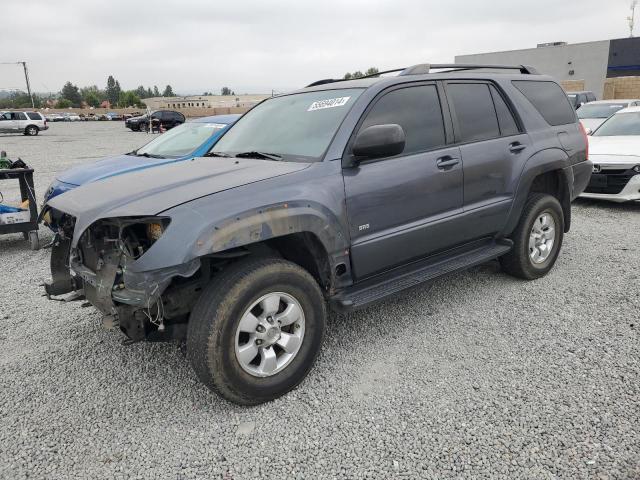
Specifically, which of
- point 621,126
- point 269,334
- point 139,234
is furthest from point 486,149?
point 621,126

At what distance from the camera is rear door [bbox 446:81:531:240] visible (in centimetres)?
400

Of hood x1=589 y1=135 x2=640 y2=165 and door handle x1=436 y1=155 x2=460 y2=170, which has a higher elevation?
door handle x1=436 y1=155 x2=460 y2=170

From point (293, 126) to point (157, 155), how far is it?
363cm

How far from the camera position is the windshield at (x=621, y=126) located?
8.67 m

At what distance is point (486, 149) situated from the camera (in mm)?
4117

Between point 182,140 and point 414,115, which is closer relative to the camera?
point 414,115

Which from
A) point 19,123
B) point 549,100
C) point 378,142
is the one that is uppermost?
point 19,123

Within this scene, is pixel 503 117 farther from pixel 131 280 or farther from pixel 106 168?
pixel 106 168

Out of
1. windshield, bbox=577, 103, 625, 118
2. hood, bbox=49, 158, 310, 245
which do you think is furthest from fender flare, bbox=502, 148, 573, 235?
windshield, bbox=577, 103, 625, 118

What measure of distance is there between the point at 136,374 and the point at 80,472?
91cm

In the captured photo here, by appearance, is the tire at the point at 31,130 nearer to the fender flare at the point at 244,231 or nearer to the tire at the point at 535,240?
the tire at the point at 535,240

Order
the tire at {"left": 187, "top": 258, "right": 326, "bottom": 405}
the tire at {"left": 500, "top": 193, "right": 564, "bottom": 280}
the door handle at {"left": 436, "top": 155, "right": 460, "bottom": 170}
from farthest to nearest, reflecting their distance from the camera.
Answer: the tire at {"left": 500, "top": 193, "right": 564, "bottom": 280}
the door handle at {"left": 436, "top": 155, "right": 460, "bottom": 170}
the tire at {"left": 187, "top": 258, "right": 326, "bottom": 405}

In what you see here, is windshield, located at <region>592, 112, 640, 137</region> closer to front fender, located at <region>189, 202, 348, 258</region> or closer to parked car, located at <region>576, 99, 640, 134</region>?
parked car, located at <region>576, 99, 640, 134</region>

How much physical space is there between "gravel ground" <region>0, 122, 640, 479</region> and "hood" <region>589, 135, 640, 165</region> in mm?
3723
